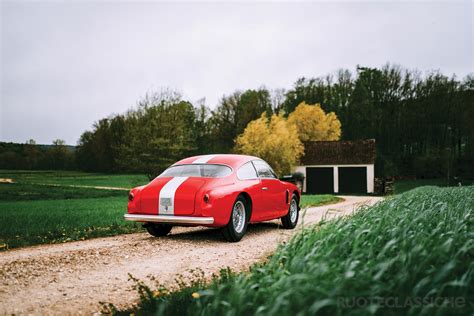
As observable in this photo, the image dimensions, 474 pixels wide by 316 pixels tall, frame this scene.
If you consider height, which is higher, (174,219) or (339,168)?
(339,168)

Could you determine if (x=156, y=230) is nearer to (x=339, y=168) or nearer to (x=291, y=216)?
(x=291, y=216)

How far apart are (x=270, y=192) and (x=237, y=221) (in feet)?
4.54

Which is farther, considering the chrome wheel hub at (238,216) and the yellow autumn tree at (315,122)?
the yellow autumn tree at (315,122)

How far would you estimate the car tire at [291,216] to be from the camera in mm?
10246

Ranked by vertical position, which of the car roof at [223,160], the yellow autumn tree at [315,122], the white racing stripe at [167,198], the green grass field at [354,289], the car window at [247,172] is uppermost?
the yellow autumn tree at [315,122]

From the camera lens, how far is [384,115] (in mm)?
48719

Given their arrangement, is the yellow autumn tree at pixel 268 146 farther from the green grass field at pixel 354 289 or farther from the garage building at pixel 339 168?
the green grass field at pixel 354 289

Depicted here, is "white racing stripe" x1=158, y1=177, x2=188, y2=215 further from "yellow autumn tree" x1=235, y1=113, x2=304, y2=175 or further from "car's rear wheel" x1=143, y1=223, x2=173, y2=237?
"yellow autumn tree" x1=235, y1=113, x2=304, y2=175

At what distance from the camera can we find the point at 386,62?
→ 4959 centimetres

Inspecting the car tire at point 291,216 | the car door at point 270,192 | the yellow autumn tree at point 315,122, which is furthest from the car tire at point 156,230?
the yellow autumn tree at point 315,122

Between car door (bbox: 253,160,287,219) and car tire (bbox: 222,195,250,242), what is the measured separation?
2.45 feet

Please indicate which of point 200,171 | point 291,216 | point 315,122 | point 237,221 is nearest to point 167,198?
point 200,171

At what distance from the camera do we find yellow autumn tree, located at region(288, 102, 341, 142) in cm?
5034

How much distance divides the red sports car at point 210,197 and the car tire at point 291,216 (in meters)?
0.76
